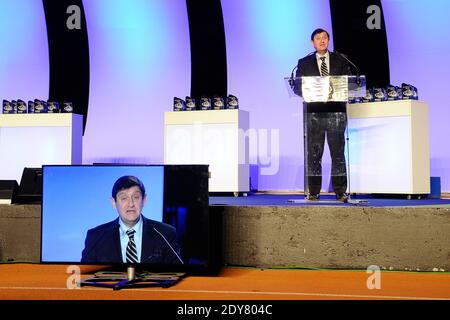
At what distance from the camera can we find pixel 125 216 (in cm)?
280

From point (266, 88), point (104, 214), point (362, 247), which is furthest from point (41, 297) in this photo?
point (266, 88)

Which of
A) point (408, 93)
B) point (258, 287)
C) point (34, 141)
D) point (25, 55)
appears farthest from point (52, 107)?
point (258, 287)

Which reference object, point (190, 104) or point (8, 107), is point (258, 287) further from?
point (8, 107)

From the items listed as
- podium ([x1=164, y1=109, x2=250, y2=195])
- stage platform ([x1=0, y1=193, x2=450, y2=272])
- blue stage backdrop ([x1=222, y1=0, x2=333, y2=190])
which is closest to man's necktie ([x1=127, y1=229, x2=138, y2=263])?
stage platform ([x1=0, y1=193, x2=450, y2=272])

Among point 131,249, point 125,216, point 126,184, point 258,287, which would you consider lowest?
point 258,287

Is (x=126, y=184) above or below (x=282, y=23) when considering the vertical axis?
below

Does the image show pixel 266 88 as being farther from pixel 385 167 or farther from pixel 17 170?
pixel 17 170

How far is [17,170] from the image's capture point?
7156 millimetres

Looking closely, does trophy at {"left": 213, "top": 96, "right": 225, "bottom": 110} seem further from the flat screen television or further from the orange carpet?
the flat screen television

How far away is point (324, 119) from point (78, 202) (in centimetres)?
241

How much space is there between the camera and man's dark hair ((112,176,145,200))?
2797mm

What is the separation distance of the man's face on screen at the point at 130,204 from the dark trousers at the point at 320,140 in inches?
81.7

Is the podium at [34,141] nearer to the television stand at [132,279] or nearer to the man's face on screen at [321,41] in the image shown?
the man's face on screen at [321,41]

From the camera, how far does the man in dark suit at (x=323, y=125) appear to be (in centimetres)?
459
